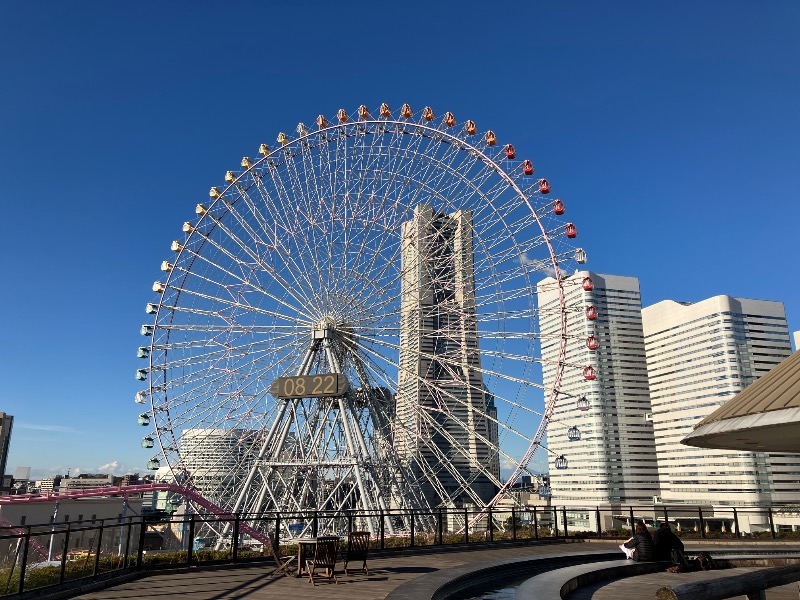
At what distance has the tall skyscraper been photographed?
1152 inches

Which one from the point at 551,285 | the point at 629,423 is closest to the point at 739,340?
the point at 629,423

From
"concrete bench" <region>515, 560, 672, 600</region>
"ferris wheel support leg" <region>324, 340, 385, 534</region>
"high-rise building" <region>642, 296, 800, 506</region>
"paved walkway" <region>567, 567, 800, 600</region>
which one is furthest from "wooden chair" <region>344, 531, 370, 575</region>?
"high-rise building" <region>642, 296, 800, 506</region>

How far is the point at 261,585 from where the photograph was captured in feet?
35.3

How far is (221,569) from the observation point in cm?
1288

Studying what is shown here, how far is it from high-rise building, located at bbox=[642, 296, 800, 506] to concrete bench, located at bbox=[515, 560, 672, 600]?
144 m

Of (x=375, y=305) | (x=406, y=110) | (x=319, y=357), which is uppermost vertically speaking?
(x=406, y=110)

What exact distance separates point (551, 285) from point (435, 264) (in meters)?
5.61

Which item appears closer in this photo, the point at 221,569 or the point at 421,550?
the point at 221,569

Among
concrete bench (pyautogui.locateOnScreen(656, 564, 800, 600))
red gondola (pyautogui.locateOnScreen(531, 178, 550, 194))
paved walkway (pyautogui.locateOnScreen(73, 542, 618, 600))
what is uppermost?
red gondola (pyautogui.locateOnScreen(531, 178, 550, 194))

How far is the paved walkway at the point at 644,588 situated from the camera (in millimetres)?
10242

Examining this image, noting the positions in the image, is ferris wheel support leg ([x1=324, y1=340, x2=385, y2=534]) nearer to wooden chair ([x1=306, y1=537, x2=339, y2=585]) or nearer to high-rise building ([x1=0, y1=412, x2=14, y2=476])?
wooden chair ([x1=306, y1=537, x2=339, y2=585])

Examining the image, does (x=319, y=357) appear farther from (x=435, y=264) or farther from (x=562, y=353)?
(x=562, y=353)

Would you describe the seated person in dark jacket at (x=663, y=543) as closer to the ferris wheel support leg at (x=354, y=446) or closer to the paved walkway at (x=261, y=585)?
the paved walkway at (x=261, y=585)

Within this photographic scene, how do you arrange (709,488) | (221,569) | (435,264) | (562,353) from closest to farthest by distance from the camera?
(221,569) → (562,353) → (435,264) → (709,488)
